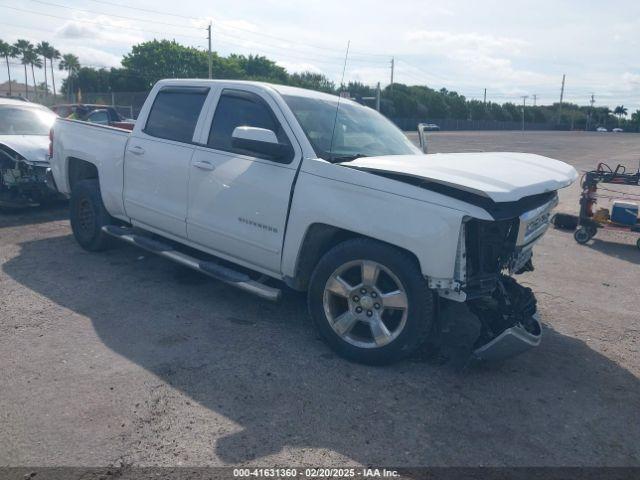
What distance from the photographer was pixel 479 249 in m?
3.79

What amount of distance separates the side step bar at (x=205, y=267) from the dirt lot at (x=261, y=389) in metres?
0.39

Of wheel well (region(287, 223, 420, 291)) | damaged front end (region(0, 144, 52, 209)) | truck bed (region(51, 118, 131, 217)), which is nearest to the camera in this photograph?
wheel well (region(287, 223, 420, 291))

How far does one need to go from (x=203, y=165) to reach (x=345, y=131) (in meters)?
1.26

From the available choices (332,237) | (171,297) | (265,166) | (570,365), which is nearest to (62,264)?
(171,297)

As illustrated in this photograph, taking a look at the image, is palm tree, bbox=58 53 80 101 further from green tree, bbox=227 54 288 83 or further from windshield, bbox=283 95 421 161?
windshield, bbox=283 95 421 161

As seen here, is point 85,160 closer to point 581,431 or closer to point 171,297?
point 171,297

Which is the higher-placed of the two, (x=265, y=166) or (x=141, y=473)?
(x=265, y=166)

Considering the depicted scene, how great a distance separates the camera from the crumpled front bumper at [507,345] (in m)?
3.70

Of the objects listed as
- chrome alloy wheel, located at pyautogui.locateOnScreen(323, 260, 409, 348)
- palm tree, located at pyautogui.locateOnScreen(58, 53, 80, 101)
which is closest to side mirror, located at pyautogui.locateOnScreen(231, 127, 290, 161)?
chrome alloy wheel, located at pyautogui.locateOnScreen(323, 260, 409, 348)

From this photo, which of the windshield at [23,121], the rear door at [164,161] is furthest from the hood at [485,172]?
the windshield at [23,121]

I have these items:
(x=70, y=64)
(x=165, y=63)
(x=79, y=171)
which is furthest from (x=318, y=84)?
(x=70, y=64)

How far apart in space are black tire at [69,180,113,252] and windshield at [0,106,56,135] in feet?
11.9

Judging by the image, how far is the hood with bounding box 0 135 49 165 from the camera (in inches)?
335

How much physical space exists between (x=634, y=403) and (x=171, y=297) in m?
3.85
